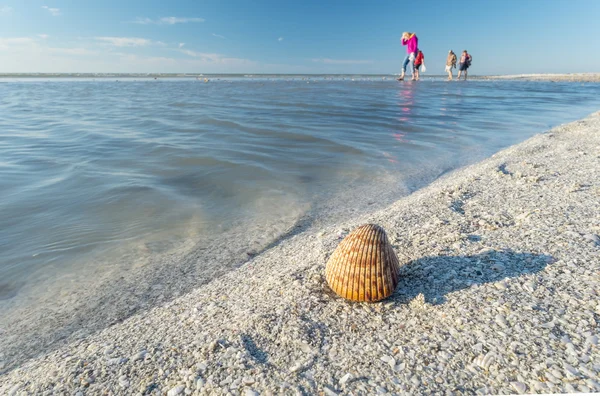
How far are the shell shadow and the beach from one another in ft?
0.04

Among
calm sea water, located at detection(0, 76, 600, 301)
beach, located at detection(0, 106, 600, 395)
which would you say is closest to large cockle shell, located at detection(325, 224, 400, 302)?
beach, located at detection(0, 106, 600, 395)

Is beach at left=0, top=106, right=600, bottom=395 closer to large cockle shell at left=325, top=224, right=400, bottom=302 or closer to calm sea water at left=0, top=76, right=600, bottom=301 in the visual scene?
large cockle shell at left=325, top=224, right=400, bottom=302

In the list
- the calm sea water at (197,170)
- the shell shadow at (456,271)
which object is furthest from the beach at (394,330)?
the calm sea water at (197,170)

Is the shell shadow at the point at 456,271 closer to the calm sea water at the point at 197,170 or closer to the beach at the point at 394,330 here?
the beach at the point at 394,330

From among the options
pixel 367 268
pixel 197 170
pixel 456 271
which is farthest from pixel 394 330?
pixel 197 170

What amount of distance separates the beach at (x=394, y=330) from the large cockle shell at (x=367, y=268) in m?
0.11

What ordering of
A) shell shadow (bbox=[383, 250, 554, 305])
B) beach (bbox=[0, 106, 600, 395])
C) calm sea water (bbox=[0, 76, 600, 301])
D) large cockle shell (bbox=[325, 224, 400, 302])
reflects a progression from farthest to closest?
calm sea water (bbox=[0, 76, 600, 301]) → shell shadow (bbox=[383, 250, 554, 305]) → large cockle shell (bbox=[325, 224, 400, 302]) → beach (bbox=[0, 106, 600, 395])

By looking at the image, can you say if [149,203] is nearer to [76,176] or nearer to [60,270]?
Answer: [60,270]

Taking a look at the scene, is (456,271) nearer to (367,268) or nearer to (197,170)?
(367,268)

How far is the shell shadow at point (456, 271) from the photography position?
2.69m

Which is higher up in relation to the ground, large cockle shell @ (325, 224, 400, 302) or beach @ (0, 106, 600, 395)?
large cockle shell @ (325, 224, 400, 302)

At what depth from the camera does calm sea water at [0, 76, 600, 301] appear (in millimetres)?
4617

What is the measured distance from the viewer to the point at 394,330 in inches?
93.3

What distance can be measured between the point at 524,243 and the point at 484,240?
1.05 ft
